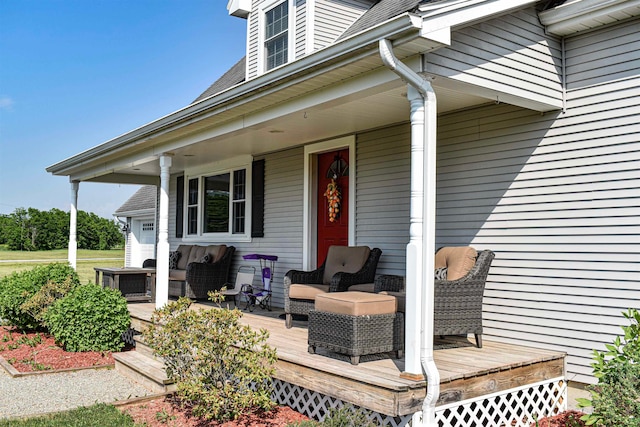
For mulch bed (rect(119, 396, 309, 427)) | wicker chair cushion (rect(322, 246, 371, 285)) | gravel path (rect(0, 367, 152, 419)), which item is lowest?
gravel path (rect(0, 367, 152, 419))

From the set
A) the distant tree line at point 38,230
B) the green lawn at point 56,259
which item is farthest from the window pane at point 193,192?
the distant tree line at point 38,230

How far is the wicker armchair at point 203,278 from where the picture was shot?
844 centimetres

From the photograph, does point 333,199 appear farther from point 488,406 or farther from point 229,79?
point 229,79

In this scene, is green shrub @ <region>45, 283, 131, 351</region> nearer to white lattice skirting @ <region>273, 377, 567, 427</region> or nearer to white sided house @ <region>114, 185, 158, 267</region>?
white lattice skirting @ <region>273, 377, 567, 427</region>

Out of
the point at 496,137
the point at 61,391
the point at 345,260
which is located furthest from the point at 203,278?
the point at 496,137

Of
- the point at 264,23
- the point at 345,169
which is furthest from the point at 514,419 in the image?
the point at 264,23

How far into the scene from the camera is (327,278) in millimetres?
6621

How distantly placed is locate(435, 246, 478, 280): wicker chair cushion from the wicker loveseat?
4.24 m

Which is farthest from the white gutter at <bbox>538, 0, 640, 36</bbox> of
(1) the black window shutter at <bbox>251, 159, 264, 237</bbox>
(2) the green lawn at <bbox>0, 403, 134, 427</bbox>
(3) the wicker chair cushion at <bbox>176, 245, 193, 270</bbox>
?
(3) the wicker chair cushion at <bbox>176, 245, 193, 270</bbox>

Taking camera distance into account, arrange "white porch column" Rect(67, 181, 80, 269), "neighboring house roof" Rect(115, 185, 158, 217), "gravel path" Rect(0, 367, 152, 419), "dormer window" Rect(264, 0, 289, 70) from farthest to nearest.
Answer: "neighboring house roof" Rect(115, 185, 158, 217) → "white porch column" Rect(67, 181, 80, 269) → "dormer window" Rect(264, 0, 289, 70) → "gravel path" Rect(0, 367, 152, 419)

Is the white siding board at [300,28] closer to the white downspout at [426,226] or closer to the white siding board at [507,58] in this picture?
the white siding board at [507,58]

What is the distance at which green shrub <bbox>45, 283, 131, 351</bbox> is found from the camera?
660 centimetres

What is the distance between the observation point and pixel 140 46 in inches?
824

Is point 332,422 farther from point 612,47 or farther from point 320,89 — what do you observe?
point 612,47
